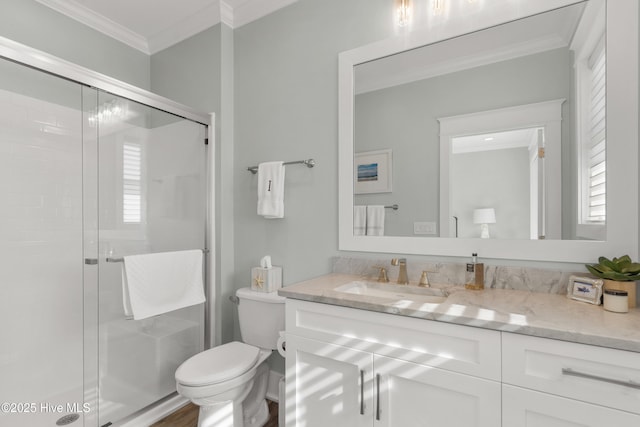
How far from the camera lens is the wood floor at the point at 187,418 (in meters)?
1.86

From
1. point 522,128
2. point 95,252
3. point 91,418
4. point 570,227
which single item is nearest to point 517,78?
point 522,128

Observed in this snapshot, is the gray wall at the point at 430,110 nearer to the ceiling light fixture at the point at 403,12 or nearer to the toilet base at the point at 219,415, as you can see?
the ceiling light fixture at the point at 403,12

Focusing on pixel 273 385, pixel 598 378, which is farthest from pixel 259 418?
pixel 598 378

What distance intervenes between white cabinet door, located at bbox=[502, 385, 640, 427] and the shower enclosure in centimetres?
183

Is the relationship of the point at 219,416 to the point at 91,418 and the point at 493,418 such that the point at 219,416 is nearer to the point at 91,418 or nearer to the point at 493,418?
the point at 91,418

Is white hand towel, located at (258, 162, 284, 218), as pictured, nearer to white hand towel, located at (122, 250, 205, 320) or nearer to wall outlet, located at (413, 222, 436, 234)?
white hand towel, located at (122, 250, 205, 320)

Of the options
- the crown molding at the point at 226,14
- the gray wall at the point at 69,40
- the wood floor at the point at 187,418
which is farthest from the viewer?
the crown molding at the point at 226,14

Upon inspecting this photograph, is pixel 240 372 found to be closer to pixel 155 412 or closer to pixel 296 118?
pixel 155 412

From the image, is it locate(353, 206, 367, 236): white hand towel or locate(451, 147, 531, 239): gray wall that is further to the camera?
locate(353, 206, 367, 236): white hand towel

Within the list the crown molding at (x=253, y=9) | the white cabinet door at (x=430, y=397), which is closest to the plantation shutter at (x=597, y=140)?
the white cabinet door at (x=430, y=397)

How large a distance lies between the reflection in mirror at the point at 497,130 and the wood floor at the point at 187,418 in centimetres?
130

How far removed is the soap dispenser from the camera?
142cm

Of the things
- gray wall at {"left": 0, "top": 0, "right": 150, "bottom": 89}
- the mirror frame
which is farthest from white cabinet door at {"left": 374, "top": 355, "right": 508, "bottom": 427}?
gray wall at {"left": 0, "top": 0, "right": 150, "bottom": 89}

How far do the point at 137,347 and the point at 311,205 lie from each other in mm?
1307
